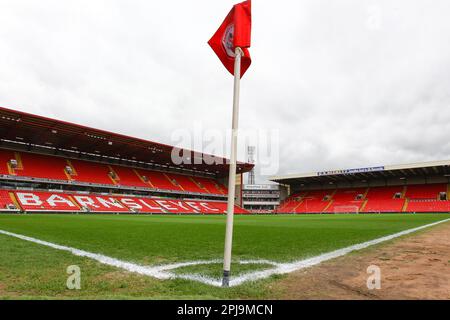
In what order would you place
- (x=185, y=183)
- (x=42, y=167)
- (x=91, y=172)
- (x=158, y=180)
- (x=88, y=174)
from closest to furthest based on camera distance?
(x=42, y=167) < (x=88, y=174) < (x=91, y=172) < (x=158, y=180) < (x=185, y=183)

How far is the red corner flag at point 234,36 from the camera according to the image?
4379 mm

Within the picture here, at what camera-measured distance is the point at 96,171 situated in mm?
46031

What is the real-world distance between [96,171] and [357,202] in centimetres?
4614

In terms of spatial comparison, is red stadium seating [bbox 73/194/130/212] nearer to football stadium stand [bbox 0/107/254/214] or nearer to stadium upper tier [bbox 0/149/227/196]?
football stadium stand [bbox 0/107/254/214]

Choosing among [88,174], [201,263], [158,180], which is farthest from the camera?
[158,180]

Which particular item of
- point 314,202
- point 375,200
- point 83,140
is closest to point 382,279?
point 83,140

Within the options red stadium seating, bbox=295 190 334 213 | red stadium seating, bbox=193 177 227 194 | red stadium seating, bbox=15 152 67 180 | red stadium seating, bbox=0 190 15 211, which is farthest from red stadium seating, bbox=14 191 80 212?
red stadium seating, bbox=295 190 334 213

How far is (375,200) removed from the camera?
177 feet

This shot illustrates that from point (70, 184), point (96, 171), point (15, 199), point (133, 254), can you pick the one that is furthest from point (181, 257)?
point (96, 171)

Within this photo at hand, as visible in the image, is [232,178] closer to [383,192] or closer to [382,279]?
[382,279]

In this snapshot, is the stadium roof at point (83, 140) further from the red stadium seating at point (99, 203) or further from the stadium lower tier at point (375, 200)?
the stadium lower tier at point (375, 200)

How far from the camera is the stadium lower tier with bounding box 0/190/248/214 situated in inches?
1290

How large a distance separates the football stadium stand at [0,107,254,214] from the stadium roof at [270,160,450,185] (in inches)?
659

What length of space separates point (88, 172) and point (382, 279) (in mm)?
46403
